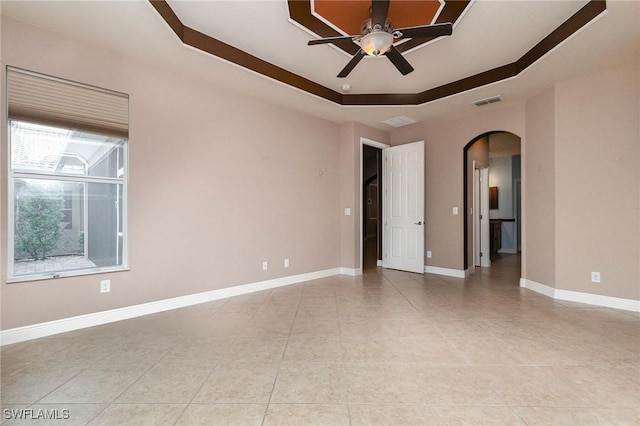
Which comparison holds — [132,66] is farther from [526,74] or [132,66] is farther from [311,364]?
[526,74]

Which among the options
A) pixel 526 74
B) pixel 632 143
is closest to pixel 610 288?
pixel 632 143

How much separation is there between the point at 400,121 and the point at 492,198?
197 inches

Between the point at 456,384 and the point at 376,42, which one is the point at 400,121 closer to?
the point at 376,42

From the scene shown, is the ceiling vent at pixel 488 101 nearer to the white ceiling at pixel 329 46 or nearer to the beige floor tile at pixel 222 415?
the white ceiling at pixel 329 46

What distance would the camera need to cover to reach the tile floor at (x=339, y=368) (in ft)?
5.18

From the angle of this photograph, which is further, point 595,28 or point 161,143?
point 161,143

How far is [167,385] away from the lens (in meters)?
1.83

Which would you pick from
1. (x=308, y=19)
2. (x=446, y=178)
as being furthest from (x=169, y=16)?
(x=446, y=178)

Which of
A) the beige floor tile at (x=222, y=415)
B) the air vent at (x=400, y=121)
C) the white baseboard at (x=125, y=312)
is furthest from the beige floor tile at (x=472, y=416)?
the air vent at (x=400, y=121)

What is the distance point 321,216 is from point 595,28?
12.6 feet

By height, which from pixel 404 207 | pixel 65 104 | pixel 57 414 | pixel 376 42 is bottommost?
pixel 57 414

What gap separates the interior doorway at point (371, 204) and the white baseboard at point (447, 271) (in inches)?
41.0

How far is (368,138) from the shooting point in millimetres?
5379

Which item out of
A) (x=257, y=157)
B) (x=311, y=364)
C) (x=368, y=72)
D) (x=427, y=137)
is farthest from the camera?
(x=427, y=137)
